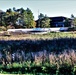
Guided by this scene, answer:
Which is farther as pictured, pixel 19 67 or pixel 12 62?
pixel 12 62

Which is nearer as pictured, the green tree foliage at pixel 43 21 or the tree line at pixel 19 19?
the tree line at pixel 19 19

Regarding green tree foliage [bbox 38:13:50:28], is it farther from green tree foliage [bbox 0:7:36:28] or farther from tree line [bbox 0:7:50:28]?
green tree foliage [bbox 0:7:36:28]

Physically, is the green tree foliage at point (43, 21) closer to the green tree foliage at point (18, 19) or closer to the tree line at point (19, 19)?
the tree line at point (19, 19)

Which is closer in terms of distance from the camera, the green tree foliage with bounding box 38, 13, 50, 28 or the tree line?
the tree line

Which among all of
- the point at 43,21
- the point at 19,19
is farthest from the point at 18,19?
the point at 43,21

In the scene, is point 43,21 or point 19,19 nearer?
point 19,19

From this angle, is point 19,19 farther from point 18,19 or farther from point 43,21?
point 43,21

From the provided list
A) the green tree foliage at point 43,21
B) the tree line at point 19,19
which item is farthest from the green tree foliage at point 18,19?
the green tree foliage at point 43,21

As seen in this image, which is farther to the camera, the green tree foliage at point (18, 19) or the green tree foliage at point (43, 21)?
the green tree foliage at point (43, 21)

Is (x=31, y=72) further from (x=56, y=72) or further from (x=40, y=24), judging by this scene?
(x=40, y=24)

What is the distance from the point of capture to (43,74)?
9.07 m

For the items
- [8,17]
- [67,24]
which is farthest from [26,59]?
[67,24]

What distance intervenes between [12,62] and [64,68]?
263 centimetres

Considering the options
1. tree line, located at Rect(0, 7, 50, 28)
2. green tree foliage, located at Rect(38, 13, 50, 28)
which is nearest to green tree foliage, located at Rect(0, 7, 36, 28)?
tree line, located at Rect(0, 7, 50, 28)
